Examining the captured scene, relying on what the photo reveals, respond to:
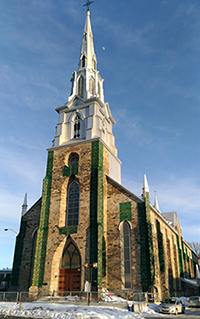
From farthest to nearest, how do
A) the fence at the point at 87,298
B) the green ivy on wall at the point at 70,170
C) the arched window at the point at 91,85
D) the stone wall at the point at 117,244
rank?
the arched window at the point at 91,85 → the green ivy on wall at the point at 70,170 → the stone wall at the point at 117,244 → the fence at the point at 87,298

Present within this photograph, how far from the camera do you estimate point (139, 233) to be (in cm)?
2692

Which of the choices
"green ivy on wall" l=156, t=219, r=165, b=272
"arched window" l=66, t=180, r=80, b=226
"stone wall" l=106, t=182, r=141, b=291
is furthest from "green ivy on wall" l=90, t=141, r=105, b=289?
"green ivy on wall" l=156, t=219, r=165, b=272

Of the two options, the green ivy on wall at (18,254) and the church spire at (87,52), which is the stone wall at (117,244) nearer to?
the green ivy on wall at (18,254)

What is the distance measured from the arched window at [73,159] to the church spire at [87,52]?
1408 cm

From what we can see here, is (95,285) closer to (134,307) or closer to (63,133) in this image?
(134,307)

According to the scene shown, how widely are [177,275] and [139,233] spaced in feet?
48.7

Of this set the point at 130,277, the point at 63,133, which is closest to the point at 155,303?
the point at 130,277

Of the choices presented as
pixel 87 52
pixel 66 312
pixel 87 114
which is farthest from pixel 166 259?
pixel 87 52

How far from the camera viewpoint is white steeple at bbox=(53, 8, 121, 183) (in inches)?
1319

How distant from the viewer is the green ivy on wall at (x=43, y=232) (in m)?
26.8

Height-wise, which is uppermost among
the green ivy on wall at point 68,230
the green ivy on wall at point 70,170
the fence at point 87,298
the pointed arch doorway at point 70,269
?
the green ivy on wall at point 70,170

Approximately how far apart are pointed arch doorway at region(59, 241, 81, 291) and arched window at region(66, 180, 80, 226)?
220cm

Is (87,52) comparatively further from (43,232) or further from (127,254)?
(127,254)

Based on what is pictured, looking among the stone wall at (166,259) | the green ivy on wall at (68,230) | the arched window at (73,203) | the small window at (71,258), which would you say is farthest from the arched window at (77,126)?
the small window at (71,258)
